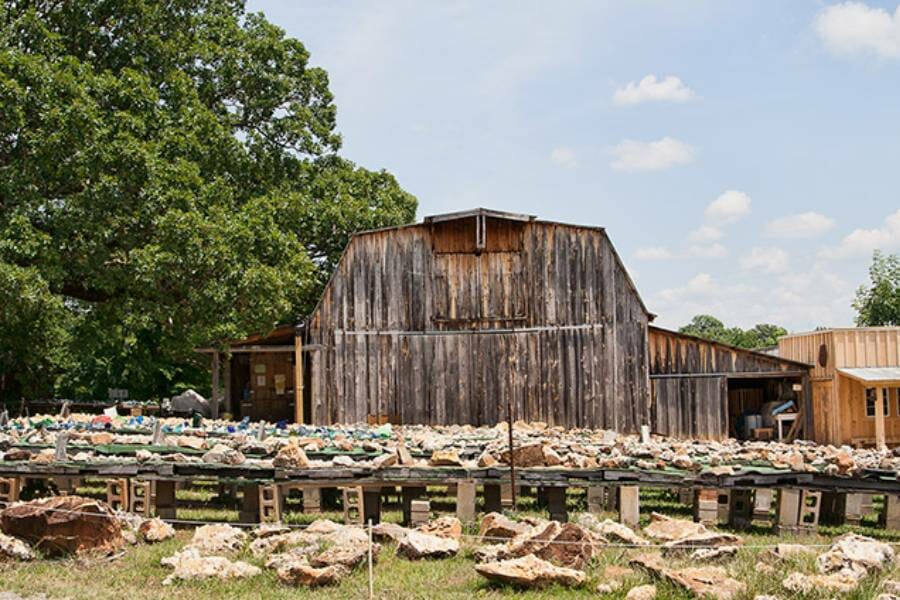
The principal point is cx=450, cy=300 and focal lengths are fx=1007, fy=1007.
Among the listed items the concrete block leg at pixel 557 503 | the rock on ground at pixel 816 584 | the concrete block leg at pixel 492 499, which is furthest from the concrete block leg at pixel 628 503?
the rock on ground at pixel 816 584

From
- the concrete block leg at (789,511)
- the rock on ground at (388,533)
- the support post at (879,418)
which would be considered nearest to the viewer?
the rock on ground at (388,533)

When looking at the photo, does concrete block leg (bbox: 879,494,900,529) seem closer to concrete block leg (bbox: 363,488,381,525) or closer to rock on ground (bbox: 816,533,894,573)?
rock on ground (bbox: 816,533,894,573)

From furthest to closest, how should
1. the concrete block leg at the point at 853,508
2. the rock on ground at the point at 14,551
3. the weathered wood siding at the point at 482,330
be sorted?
the weathered wood siding at the point at 482,330, the concrete block leg at the point at 853,508, the rock on ground at the point at 14,551

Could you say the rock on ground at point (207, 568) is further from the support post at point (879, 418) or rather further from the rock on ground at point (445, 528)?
the support post at point (879, 418)

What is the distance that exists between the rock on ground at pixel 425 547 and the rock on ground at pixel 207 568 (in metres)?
1.78

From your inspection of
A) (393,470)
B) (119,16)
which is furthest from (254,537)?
(119,16)

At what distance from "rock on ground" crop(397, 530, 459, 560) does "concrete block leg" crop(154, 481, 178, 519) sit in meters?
4.51

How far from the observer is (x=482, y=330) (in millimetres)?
28250

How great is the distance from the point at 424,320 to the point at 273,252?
16.2 feet

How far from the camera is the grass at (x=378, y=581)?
33.6 feet

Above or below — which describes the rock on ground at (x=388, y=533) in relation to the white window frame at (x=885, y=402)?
Answer: below

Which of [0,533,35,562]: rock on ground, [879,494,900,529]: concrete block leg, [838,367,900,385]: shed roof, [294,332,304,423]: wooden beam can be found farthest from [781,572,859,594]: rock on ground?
A: [838,367,900,385]: shed roof

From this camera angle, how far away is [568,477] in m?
14.8

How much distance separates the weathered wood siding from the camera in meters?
27.9
